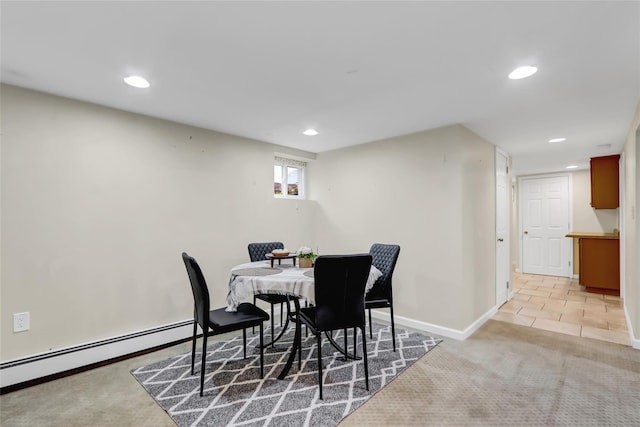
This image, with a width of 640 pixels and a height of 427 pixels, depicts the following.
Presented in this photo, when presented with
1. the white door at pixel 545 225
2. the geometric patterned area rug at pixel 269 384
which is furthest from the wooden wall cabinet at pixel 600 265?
the geometric patterned area rug at pixel 269 384

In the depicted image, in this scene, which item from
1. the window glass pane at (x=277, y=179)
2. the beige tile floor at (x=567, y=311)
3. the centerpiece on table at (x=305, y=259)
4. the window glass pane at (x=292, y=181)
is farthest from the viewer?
the window glass pane at (x=292, y=181)

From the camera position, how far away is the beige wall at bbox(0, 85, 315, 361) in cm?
237

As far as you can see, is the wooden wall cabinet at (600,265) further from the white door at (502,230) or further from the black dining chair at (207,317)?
the black dining chair at (207,317)

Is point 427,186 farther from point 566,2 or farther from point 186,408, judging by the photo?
point 186,408

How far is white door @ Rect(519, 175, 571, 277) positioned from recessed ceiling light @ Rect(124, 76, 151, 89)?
294 inches

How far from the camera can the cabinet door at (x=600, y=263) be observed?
16.7ft

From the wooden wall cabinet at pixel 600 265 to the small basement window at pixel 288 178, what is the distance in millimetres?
4957

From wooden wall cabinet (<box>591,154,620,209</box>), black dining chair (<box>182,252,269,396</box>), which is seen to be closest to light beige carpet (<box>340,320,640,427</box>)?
black dining chair (<box>182,252,269,396</box>)

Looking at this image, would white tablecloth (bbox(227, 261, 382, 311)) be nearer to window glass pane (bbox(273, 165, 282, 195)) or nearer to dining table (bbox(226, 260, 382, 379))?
dining table (bbox(226, 260, 382, 379))

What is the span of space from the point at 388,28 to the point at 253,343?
288 centimetres

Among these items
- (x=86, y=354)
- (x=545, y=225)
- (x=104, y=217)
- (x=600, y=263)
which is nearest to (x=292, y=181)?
(x=104, y=217)

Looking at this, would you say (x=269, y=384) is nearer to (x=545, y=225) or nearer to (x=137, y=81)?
(x=137, y=81)

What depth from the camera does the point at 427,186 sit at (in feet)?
11.7

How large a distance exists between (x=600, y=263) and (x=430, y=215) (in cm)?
393
